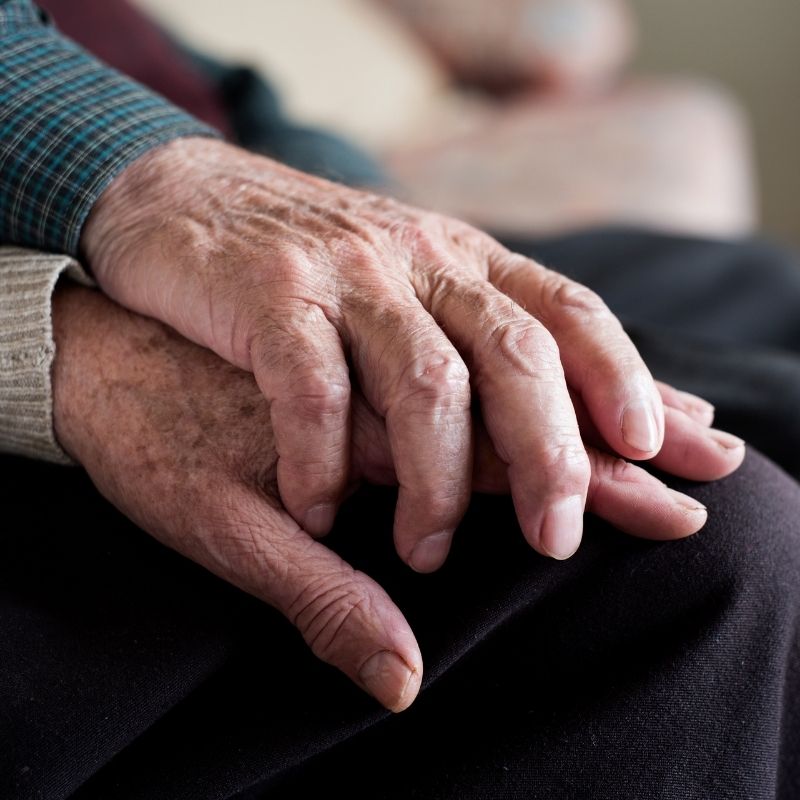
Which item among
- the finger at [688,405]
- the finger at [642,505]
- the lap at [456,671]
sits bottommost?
the lap at [456,671]

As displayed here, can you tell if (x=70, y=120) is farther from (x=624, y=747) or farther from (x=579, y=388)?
(x=624, y=747)

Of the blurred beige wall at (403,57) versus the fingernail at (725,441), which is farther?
the blurred beige wall at (403,57)

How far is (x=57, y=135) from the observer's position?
62 cm

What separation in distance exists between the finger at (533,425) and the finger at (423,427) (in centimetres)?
2

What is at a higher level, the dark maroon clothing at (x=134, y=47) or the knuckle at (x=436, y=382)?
the knuckle at (x=436, y=382)

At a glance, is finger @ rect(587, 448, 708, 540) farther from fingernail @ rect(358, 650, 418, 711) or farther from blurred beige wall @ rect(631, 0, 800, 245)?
blurred beige wall @ rect(631, 0, 800, 245)

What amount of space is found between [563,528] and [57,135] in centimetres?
43

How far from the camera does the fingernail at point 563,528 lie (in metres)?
0.46

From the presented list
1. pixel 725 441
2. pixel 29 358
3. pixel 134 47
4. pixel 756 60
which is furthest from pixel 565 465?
pixel 756 60

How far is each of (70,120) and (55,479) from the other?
247 mm

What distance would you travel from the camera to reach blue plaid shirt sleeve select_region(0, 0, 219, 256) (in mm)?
613

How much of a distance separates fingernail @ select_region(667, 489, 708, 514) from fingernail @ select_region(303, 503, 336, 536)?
188 millimetres

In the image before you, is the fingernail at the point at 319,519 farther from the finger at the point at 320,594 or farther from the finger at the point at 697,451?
the finger at the point at 697,451

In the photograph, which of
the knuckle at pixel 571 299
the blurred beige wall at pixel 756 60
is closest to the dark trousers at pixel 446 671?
the knuckle at pixel 571 299
